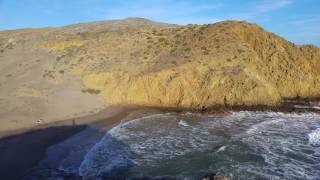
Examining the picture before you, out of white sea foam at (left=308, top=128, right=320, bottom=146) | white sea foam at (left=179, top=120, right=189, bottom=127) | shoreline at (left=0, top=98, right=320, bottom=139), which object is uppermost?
shoreline at (left=0, top=98, right=320, bottom=139)

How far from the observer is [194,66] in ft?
100

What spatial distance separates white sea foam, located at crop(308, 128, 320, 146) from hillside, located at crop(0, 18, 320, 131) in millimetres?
7435

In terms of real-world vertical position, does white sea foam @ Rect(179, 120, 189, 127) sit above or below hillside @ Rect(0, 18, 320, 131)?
below

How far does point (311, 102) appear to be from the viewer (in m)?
30.4

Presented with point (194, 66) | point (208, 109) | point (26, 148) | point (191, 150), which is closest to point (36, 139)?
point (26, 148)

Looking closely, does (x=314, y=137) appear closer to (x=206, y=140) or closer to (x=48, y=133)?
(x=206, y=140)

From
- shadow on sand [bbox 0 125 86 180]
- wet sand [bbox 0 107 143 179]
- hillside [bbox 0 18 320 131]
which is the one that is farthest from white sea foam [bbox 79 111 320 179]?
hillside [bbox 0 18 320 131]

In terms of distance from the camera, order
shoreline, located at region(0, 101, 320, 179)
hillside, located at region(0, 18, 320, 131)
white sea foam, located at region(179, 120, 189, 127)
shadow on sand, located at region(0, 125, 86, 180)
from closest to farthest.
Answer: shadow on sand, located at region(0, 125, 86, 180) → shoreline, located at region(0, 101, 320, 179) → white sea foam, located at region(179, 120, 189, 127) → hillside, located at region(0, 18, 320, 131)

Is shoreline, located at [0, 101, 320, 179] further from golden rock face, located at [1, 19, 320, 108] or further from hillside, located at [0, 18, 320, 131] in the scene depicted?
golden rock face, located at [1, 19, 320, 108]

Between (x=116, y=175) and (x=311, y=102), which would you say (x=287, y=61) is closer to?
(x=311, y=102)

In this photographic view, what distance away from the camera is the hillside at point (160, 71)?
2861cm

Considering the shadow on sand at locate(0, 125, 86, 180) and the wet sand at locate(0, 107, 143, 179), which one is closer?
the shadow on sand at locate(0, 125, 86, 180)

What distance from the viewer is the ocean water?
52.9 feet

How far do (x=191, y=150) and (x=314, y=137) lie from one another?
6298mm
